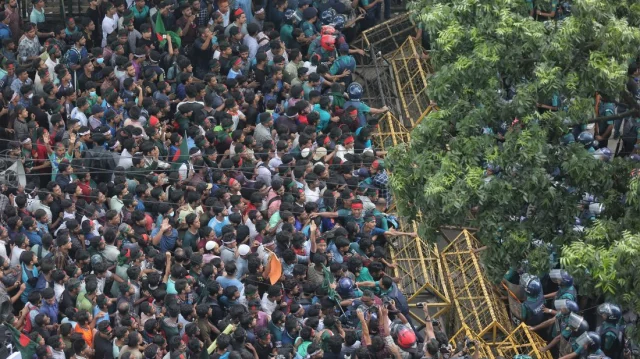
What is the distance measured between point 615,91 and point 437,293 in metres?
5.83

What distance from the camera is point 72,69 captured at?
82.1ft

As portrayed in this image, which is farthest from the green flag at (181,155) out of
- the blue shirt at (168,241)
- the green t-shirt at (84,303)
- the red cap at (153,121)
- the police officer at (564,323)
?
the police officer at (564,323)

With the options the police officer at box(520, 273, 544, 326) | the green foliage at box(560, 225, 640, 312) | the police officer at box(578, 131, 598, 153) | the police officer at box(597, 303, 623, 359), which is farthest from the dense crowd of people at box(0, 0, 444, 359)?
the police officer at box(578, 131, 598, 153)

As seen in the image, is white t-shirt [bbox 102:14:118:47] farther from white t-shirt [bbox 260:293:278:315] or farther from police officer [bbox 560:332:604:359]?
police officer [bbox 560:332:604:359]

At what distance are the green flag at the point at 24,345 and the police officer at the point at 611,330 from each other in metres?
7.26

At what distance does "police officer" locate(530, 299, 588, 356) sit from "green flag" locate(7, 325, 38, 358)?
6.83 metres

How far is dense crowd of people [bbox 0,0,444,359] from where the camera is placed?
2070 centimetres

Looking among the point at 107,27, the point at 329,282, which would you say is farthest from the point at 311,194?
the point at 107,27

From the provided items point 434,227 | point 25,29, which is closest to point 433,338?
point 434,227

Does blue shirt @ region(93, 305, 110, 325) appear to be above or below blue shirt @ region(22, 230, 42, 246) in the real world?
below

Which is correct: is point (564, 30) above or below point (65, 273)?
→ above

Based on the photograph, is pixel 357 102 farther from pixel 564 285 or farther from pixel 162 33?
pixel 564 285

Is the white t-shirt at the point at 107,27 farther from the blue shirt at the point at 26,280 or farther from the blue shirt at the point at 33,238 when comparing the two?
the blue shirt at the point at 26,280

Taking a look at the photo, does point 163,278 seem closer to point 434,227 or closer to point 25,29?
point 434,227
